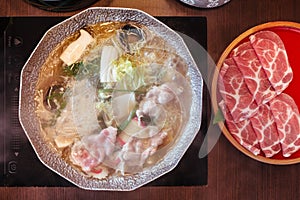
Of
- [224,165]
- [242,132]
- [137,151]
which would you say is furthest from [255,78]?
[137,151]

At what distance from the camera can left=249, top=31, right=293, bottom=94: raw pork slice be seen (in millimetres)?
1569

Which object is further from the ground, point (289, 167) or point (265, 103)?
point (265, 103)

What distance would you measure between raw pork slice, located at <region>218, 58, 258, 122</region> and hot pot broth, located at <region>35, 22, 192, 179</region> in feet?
0.37

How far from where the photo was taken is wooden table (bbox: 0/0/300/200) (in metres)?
1.62

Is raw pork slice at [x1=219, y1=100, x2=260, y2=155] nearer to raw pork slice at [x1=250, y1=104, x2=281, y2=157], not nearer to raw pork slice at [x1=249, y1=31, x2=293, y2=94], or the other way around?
raw pork slice at [x1=250, y1=104, x2=281, y2=157]

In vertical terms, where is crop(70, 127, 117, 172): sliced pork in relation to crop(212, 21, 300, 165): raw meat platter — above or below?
below

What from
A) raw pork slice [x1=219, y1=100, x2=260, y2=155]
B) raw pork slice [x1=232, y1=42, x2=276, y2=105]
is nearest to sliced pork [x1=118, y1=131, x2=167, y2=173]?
raw pork slice [x1=219, y1=100, x2=260, y2=155]

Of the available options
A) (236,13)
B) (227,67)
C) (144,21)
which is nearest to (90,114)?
(144,21)

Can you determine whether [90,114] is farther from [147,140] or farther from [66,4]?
[66,4]

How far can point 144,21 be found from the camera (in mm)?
1611

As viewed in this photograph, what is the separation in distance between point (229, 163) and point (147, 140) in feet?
0.86

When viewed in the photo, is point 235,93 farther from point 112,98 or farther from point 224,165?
point 112,98

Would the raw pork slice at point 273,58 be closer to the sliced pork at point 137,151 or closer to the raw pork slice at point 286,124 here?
the raw pork slice at point 286,124

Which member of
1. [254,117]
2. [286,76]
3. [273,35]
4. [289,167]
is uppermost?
[273,35]
